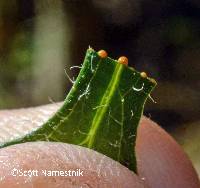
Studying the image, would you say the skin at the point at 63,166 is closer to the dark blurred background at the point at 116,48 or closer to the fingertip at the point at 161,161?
the fingertip at the point at 161,161

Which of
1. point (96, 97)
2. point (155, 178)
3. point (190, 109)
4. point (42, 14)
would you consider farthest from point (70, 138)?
point (190, 109)

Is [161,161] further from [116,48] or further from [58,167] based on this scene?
[116,48]

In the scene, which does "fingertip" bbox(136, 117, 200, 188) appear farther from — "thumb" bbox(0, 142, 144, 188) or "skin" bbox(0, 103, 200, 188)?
"thumb" bbox(0, 142, 144, 188)

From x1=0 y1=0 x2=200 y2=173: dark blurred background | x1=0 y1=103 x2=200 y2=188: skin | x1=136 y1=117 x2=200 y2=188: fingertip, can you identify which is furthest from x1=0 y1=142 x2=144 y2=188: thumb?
x1=0 y1=0 x2=200 y2=173: dark blurred background

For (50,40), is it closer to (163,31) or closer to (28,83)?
(28,83)

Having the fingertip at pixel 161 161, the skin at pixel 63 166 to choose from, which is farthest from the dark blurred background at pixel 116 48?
the skin at pixel 63 166

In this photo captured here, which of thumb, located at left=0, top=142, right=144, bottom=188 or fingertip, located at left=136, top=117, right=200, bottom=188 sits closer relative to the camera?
thumb, located at left=0, top=142, right=144, bottom=188
